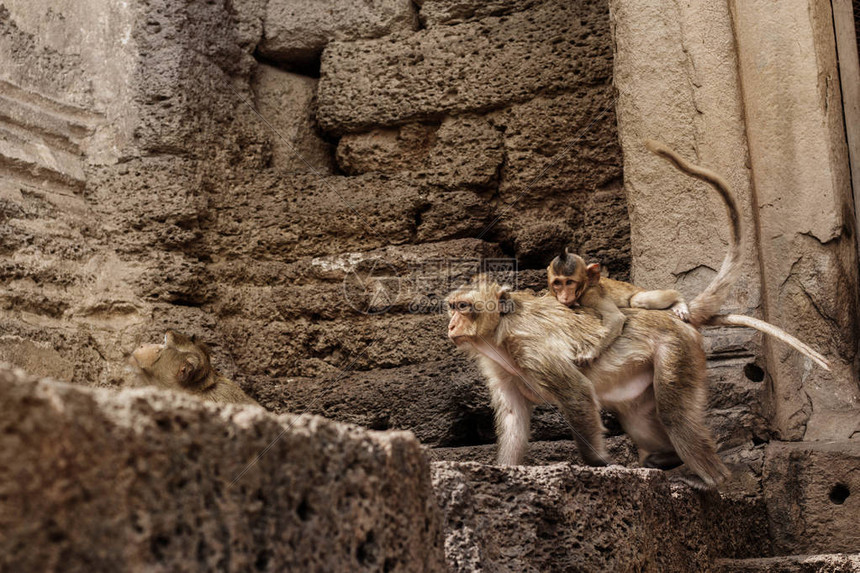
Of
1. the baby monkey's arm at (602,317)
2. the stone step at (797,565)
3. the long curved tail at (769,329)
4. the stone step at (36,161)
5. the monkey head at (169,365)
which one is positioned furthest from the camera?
the stone step at (36,161)

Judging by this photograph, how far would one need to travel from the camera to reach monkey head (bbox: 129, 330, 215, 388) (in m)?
4.52

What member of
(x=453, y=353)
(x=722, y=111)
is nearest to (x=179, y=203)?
(x=453, y=353)

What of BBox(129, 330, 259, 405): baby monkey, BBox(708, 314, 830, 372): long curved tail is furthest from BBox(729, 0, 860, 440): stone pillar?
BBox(129, 330, 259, 405): baby monkey

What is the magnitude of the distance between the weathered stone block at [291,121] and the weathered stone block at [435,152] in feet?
0.73

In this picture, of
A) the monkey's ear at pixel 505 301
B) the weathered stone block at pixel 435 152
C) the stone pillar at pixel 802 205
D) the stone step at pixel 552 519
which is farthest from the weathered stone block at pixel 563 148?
the stone step at pixel 552 519

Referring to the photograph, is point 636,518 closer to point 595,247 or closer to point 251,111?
point 595,247

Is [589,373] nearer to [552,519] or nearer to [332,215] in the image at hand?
[552,519]

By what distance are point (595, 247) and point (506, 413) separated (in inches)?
56.0

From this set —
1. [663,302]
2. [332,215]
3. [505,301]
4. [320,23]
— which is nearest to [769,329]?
[663,302]

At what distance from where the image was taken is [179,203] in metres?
5.80

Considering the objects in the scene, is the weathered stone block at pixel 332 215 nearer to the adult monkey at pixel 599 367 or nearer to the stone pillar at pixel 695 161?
the stone pillar at pixel 695 161

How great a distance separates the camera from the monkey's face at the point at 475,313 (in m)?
4.11

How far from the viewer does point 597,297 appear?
13.9 ft

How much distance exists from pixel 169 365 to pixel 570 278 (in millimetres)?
1844
